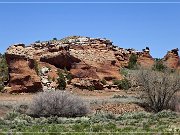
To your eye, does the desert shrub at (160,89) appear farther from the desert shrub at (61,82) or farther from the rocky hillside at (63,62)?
the desert shrub at (61,82)

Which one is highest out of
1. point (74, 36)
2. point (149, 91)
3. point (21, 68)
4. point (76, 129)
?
point (74, 36)

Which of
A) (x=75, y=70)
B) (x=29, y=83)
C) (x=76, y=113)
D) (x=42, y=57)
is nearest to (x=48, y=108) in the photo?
(x=76, y=113)

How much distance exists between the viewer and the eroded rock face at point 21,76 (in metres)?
42.1

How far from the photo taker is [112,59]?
54812 millimetres

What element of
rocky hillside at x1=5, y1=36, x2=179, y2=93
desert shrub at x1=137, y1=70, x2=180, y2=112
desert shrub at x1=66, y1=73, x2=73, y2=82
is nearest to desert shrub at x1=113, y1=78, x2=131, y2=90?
rocky hillside at x1=5, y1=36, x2=179, y2=93

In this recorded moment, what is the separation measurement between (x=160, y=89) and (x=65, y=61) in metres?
20.4

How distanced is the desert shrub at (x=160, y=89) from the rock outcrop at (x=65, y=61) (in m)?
13.0

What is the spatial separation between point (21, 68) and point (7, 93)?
9.04ft

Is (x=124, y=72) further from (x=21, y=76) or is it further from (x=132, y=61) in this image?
(x=21, y=76)

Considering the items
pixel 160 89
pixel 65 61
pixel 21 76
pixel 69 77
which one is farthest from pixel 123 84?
pixel 160 89

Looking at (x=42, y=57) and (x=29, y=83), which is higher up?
(x=42, y=57)

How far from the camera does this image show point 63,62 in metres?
51.7

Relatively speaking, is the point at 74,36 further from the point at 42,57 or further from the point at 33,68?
the point at 33,68

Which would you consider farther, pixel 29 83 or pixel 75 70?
pixel 75 70
